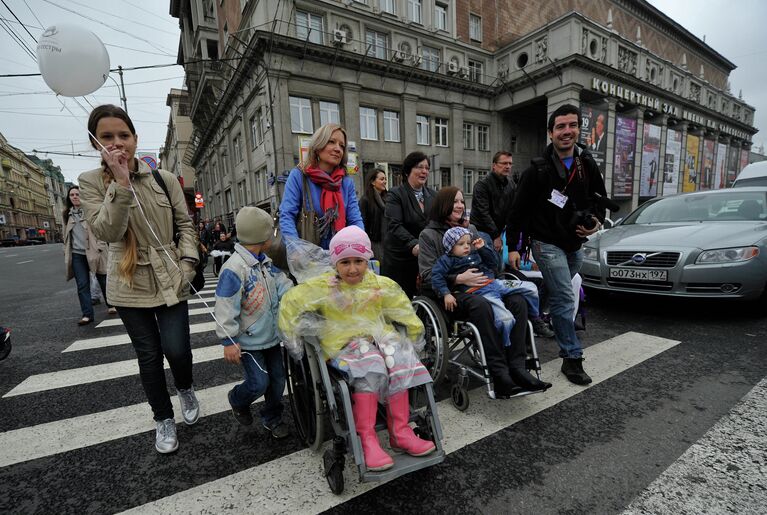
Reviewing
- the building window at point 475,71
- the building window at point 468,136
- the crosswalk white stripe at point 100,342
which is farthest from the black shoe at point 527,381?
the building window at point 475,71

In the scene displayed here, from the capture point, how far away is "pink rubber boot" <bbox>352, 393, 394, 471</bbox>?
175 centimetres

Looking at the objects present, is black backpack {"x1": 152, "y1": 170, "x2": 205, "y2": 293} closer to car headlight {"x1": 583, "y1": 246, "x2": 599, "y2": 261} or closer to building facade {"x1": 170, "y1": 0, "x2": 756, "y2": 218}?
car headlight {"x1": 583, "y1": 246, "x2": 599, "y2": 261}

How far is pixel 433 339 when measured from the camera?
9.66 feet

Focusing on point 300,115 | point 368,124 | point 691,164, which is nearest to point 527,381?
point 300,115

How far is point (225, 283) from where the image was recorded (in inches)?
83.7

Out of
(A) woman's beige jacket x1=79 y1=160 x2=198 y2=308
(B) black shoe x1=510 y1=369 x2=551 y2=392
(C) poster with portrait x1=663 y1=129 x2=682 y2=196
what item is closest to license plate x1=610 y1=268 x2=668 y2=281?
(B) black shoe x1=510 y1=369 x2=551 y2=392

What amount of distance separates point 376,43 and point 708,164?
111ft

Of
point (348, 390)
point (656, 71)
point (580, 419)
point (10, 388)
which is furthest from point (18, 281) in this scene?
point (656, 71)

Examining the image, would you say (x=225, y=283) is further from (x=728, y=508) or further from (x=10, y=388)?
(x=10, y=388)

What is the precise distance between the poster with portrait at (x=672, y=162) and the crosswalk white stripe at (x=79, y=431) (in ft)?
117

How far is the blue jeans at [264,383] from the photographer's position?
2.26 meters

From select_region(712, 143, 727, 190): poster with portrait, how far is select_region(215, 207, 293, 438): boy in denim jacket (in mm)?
46003

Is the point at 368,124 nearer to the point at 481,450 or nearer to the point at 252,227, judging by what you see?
the point at 252,227

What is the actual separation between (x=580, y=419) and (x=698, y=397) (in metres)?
1.05
